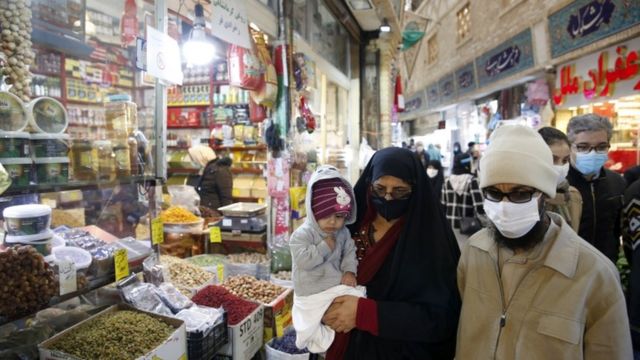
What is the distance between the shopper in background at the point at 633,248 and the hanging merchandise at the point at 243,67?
2.64 meters

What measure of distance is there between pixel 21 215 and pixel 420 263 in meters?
1.61

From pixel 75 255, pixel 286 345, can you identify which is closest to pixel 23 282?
pixel 75 255

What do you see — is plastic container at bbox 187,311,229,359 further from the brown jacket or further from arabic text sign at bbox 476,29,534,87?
arabic text sign at bbox 476,29,534,87

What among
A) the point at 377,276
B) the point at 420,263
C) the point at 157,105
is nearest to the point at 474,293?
the point at 420,263

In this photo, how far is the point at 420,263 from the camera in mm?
1506

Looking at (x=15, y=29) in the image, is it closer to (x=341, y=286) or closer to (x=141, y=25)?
(x=141, y=25)

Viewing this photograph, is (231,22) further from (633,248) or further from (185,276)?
(633,248)

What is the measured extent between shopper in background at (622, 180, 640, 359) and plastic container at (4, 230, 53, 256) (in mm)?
2792

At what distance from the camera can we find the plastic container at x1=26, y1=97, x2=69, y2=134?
1.57 meters

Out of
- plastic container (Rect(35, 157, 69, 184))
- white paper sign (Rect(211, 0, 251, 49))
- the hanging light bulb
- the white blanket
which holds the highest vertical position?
the hanging light bulb

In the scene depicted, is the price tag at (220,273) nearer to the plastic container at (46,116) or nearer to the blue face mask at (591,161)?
the plastic container at (46,116)

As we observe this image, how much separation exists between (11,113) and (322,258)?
1.34 m

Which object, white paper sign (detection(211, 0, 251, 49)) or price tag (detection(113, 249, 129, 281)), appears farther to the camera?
white paper sign (detection(211, 0, 251, 49))

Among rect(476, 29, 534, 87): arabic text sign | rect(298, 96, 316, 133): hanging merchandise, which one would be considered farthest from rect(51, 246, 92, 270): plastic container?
rect(476, 29, 534, 87): arabic text sign
